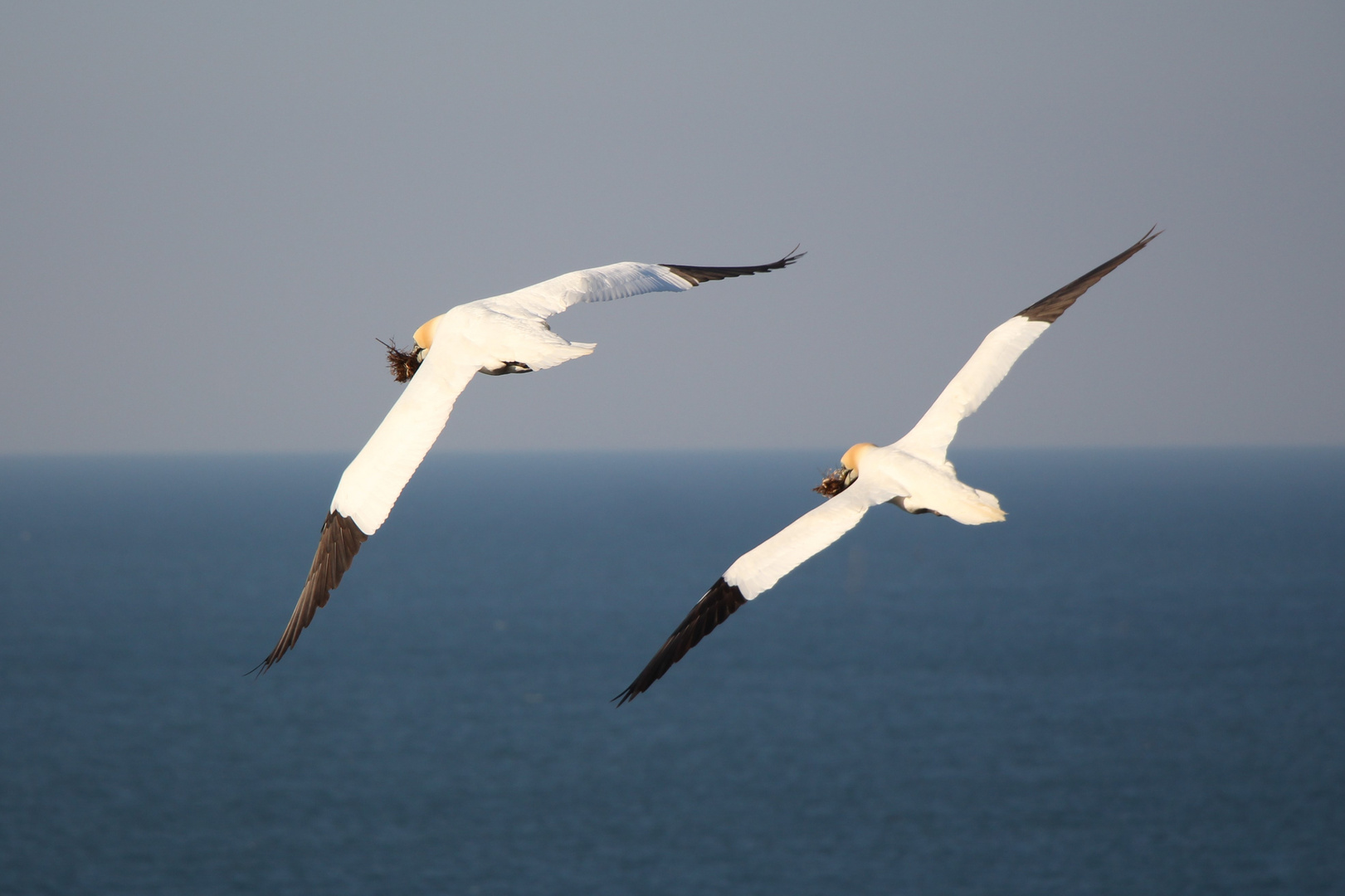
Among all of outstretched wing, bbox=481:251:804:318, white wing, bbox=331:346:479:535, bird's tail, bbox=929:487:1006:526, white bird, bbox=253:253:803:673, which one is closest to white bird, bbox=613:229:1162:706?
bird's tail, bbox=929:487:1006:526

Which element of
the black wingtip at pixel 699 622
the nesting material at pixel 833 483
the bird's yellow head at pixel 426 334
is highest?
the bird's yellow head at pixel 426 334

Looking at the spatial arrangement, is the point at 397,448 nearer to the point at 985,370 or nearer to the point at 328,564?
the point at 328,564

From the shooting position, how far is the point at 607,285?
14.6 metres

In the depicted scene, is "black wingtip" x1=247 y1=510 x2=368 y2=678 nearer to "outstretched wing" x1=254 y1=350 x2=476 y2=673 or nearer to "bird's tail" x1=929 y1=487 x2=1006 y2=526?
"outstretched wing" x1=254 y1=350 x2=476 y2=673

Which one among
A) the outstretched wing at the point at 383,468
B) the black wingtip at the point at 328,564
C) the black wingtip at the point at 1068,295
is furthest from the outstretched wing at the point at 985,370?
the black wingtip at the point at 328,564

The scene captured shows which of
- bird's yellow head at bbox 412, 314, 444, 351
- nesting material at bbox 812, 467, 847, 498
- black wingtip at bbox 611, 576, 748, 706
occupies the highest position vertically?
bird's yellow head at bbox 412, 314, 444, 351

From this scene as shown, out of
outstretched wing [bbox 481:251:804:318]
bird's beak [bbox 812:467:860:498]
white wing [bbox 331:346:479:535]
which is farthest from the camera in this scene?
outstretched wing [bbox 481:251:804:318]

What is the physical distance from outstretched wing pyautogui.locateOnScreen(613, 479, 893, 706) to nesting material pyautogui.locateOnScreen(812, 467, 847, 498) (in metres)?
0.88

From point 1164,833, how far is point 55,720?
152 meters

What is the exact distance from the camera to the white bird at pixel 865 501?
9.92 metres

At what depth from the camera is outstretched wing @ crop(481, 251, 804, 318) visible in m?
13.3

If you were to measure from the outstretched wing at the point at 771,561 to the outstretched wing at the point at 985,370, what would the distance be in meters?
1.32

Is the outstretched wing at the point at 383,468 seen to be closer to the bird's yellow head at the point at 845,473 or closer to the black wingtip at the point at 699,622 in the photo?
the black wingtip at the point at 699,622

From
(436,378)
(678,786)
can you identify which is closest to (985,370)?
(436,378)
